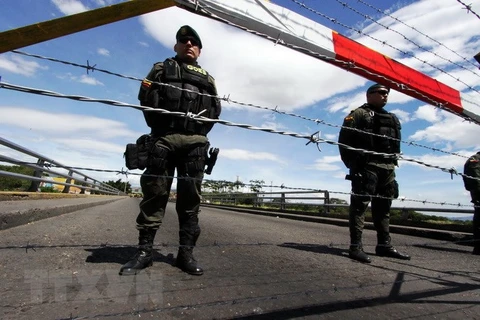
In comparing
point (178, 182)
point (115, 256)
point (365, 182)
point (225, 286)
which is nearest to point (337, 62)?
point (365, 182)

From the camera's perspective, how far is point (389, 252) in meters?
3.80

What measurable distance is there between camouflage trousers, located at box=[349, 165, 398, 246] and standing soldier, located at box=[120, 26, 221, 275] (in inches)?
77.3

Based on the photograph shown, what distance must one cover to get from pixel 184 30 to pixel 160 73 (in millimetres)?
460

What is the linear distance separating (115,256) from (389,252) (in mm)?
3205

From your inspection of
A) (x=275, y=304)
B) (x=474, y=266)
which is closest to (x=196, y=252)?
(x=275, y=304)

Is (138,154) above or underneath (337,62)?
underneath

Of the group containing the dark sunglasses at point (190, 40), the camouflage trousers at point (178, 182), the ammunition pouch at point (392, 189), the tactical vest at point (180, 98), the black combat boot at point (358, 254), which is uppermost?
the dark sunglasses at point (190, 40)

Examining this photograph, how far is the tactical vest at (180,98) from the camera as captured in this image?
2520 millimetres

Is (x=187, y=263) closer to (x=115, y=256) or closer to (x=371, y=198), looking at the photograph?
(x=115, y=256)

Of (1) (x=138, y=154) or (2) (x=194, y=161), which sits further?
(2) (x=194, y=161)

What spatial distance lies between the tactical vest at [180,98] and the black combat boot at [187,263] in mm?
1032

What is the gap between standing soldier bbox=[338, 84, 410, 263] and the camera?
3639 mm

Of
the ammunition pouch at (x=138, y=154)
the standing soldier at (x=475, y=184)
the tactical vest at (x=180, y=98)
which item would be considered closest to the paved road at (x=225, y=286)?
the ammunition pouch at (x=138, y=154)

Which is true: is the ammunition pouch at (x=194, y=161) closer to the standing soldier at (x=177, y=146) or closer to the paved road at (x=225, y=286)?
the standing soldier at (x=177, y=146)
